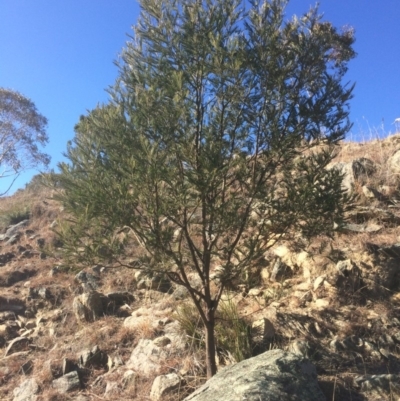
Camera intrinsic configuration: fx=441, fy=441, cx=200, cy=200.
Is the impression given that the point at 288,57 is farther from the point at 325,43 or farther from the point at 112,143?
the point at 112,143

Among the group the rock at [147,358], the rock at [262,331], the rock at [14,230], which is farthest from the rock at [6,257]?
the rock at [262,331]

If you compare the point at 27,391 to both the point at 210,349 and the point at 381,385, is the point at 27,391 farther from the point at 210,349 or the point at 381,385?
the point at 381,385

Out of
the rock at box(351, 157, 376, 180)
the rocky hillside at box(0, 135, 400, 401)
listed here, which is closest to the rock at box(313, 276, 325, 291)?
the rocky hillside at box(0, 135, 400, 401)

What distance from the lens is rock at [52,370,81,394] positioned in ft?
21.3

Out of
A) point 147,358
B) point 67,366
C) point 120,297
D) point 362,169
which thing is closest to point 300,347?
point 147,358

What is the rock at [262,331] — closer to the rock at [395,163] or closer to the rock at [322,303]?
the rock at [322,303]

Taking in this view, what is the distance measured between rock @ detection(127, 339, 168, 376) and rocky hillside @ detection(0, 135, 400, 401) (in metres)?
0.02

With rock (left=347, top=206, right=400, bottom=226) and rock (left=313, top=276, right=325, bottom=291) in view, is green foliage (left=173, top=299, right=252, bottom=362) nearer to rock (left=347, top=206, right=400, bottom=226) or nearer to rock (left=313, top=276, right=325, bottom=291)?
rock (left=313, top=276, right=325, bottom=291)

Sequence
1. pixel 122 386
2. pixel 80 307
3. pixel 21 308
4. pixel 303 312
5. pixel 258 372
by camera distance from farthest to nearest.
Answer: pixel 21 308, pixel 80 307, pixel 303 312, pixel 122 386, pixel 258 372

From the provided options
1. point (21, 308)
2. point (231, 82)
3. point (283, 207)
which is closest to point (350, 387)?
point (283, 207)

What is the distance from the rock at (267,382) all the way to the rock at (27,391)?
Answer: 130 inches

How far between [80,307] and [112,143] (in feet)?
15.6

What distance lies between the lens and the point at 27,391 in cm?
661

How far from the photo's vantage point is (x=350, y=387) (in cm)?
515
